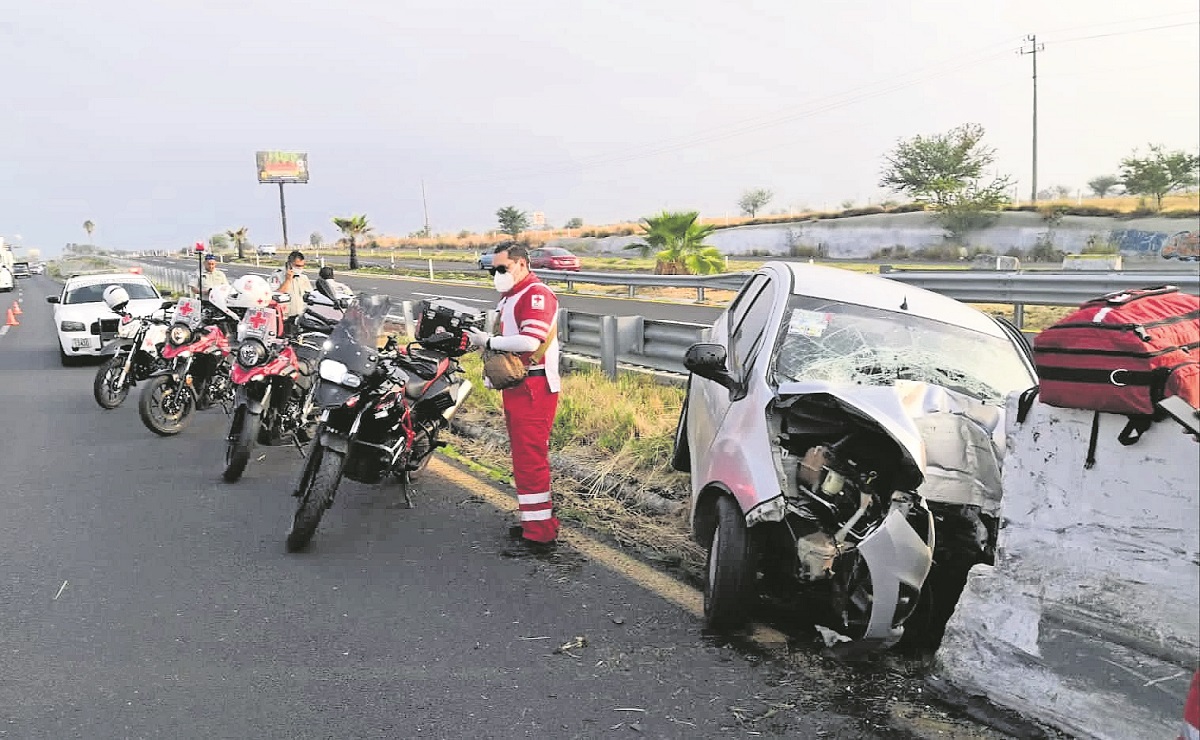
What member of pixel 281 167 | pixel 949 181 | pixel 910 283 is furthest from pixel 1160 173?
pixel 281 167

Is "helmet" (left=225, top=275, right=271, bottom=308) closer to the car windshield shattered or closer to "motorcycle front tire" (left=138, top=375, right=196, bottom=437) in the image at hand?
A: "motorcycle front tire" (left=138, top=375, right=196, bottom=437)

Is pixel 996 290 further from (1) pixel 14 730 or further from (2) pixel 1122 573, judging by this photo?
(1) pixel 14 730

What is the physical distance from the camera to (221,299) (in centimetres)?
957

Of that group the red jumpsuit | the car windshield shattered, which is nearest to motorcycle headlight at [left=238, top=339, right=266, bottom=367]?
the red jumpsuit

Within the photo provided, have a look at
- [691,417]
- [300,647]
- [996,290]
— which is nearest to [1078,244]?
[996,290]

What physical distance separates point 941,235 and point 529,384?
3962 cm

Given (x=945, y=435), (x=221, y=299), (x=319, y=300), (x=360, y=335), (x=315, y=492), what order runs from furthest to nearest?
1. (x=221, y=299)
2. (x=319, y=300)
3. (x=360, y=335)
4. (x=315, y=492)
5. (x=945, y=435)

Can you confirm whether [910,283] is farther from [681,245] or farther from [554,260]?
[554,260]

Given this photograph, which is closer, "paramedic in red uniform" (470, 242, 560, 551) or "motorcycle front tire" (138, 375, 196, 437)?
"paramedic in red uniform" (470, 242, 560, 551)

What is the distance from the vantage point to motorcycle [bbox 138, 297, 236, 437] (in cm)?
892

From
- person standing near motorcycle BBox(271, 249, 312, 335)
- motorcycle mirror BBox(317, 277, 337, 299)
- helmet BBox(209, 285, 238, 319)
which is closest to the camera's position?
motorcycle mirror BBox(317, 277, 337, 299)

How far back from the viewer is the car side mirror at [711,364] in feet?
13.9

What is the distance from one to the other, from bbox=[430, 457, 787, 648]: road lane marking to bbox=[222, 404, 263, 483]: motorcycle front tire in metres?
1.87

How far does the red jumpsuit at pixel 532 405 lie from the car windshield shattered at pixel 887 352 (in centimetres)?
173
